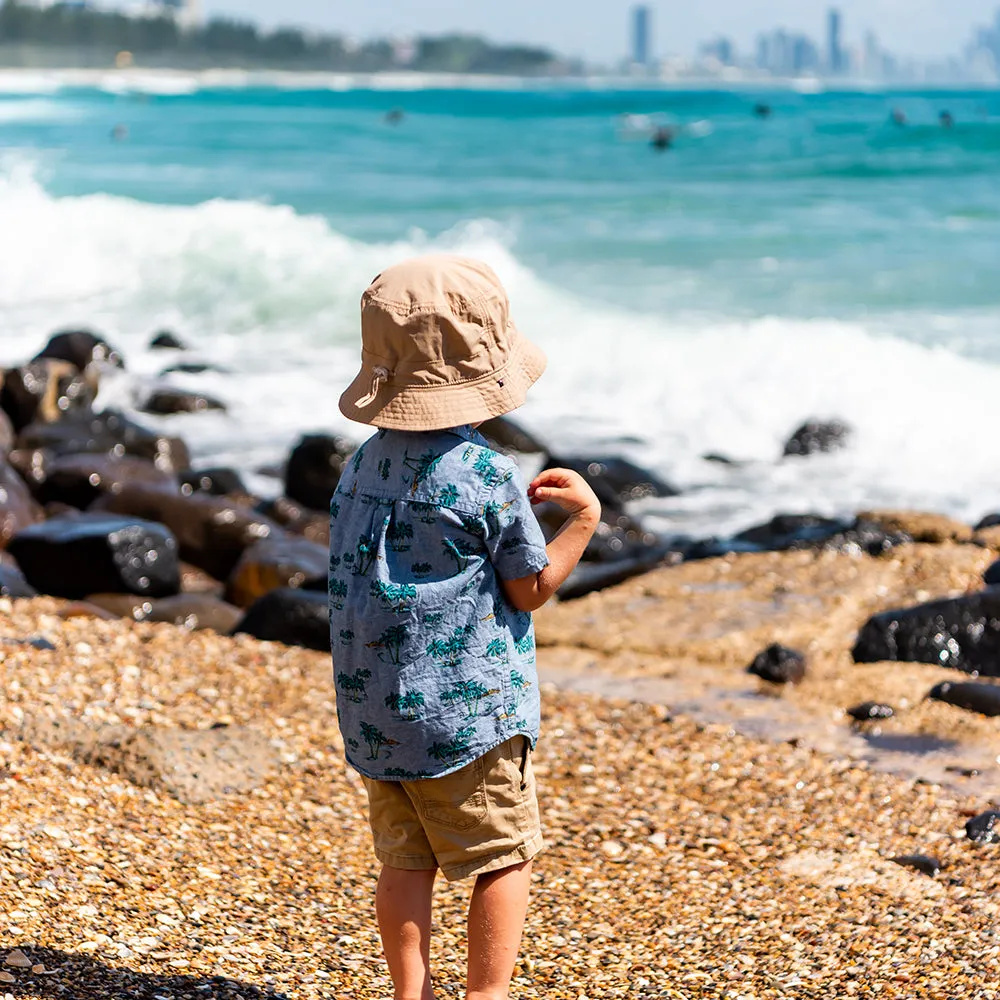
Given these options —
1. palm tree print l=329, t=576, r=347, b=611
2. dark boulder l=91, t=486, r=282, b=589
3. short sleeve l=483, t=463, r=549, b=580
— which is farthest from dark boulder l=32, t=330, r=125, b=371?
short sleeve l=483, t=463, r=549, b=580

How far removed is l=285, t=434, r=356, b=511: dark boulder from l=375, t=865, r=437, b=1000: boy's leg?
23.8 feet

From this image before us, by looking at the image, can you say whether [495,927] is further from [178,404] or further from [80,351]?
[80,351]

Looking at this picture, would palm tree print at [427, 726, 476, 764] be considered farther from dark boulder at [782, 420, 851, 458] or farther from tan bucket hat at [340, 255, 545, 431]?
dark boulder at [782, 420, 851, 458]

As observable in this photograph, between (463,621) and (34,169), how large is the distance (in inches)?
1323

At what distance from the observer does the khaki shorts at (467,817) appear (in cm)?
262

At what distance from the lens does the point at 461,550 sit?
8.43 ft

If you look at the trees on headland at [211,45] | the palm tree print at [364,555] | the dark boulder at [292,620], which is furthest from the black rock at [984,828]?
the trees on headland at [211,45]

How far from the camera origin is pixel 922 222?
23.7 meters

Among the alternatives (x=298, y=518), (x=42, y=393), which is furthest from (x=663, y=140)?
(x=298, y=518)

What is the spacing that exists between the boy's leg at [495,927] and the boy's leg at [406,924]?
97 millimetres

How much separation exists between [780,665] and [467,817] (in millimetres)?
3660

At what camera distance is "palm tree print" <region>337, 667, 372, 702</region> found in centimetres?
262

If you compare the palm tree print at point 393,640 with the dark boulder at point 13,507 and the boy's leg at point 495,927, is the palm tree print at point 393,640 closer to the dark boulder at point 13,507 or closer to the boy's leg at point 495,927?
the boy's leg at point 495,927

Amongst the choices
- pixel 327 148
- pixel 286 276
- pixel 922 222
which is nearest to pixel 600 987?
pixel 286 276
